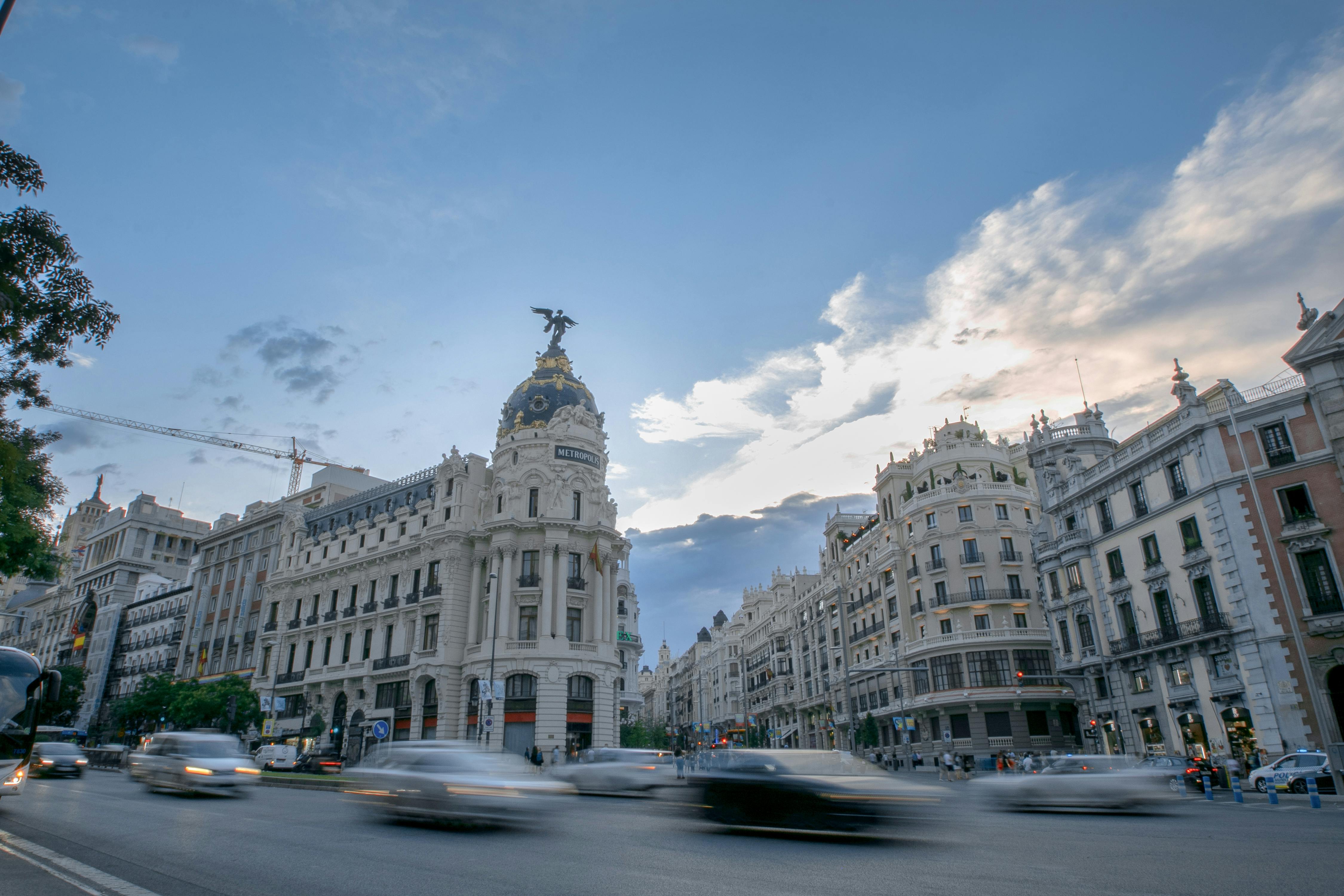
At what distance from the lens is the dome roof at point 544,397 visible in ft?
177

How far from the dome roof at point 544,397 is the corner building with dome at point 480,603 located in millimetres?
115

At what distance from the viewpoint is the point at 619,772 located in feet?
78.6

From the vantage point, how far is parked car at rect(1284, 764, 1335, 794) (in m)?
23.3

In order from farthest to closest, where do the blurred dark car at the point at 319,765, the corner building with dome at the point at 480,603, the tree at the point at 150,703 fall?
the tree at the point at 150,703
the corner building with dome at the point at 480,603
the blurred dark car at the point at 319,765

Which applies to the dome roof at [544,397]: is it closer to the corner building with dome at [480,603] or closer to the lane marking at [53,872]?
the corner building with dome at [480,603]

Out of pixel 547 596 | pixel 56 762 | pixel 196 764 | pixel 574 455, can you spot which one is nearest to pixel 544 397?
pixel 574 455

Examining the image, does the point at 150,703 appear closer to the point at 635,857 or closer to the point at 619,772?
the point at 619,772

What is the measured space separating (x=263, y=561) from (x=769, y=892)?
6862 cm

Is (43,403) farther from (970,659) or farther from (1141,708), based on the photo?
(970,659)

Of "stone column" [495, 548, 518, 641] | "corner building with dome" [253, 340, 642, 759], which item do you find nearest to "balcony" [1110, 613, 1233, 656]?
"corner building with dome" [253, 340, 642, 759]

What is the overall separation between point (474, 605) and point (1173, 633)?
3872 centimetres

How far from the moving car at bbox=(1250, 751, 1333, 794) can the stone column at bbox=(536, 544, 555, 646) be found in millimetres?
34668

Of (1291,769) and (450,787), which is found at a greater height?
(450,787)

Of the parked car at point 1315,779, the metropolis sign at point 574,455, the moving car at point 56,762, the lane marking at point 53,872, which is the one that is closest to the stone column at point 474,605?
the metropolis sign at point 574,455
